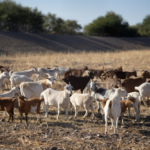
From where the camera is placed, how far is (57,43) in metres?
36.5

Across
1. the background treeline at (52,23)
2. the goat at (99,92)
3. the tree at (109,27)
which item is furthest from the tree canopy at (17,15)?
the goat at (99,92)

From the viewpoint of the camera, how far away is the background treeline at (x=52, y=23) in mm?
41638

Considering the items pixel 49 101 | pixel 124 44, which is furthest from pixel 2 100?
pixel 124 44

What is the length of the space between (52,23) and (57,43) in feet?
73.2

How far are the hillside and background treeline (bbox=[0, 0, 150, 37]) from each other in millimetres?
5562

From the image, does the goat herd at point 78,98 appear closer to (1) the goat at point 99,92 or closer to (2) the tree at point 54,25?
(1) the goat at point 99,92

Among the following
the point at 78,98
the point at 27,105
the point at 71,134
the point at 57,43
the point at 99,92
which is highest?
the point at 57,43

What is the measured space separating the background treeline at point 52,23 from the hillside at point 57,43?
5562 millimetres

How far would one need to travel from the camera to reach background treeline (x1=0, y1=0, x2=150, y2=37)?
41.6 m

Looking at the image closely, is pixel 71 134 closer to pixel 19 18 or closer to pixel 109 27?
pixel 19 18

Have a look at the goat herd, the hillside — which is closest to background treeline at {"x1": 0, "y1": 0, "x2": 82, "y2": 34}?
the hillside

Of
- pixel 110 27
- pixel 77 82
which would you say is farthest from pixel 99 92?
pixel 110 27

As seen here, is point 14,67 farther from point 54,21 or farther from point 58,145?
point 54,21

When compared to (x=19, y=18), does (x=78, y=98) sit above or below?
below
